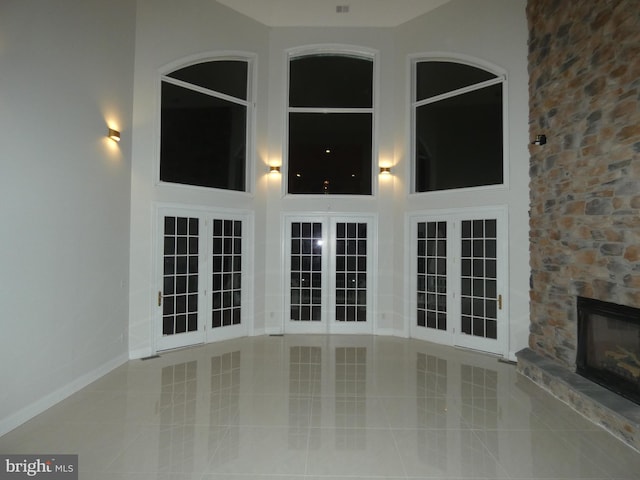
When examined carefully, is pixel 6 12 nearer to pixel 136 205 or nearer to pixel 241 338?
pixel 136 205

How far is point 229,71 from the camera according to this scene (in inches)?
248

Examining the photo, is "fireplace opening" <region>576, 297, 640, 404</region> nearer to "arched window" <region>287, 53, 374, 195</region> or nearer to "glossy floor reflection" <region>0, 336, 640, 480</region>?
"glossy floor reflection" <region>0, 336, 640, 480</region>

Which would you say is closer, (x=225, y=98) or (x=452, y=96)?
(x=452, y=96)

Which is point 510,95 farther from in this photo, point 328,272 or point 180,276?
point 180,276

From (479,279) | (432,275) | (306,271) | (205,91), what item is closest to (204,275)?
(306,271)

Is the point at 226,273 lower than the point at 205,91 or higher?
lower

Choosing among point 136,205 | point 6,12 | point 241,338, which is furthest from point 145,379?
point 6,12

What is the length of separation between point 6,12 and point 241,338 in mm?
4903

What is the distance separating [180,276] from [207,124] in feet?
8.16

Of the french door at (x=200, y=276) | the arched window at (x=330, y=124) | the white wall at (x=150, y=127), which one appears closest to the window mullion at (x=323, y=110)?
the arched window at (x=330, y=124)

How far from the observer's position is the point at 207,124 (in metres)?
6.01

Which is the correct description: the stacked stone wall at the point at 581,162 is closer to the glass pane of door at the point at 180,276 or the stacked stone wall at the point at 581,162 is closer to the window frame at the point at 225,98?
the window frame at the point at 225,98

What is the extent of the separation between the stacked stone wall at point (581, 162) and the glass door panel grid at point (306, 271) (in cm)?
336

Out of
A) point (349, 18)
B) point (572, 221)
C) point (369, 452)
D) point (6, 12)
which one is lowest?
point (369, 452)
